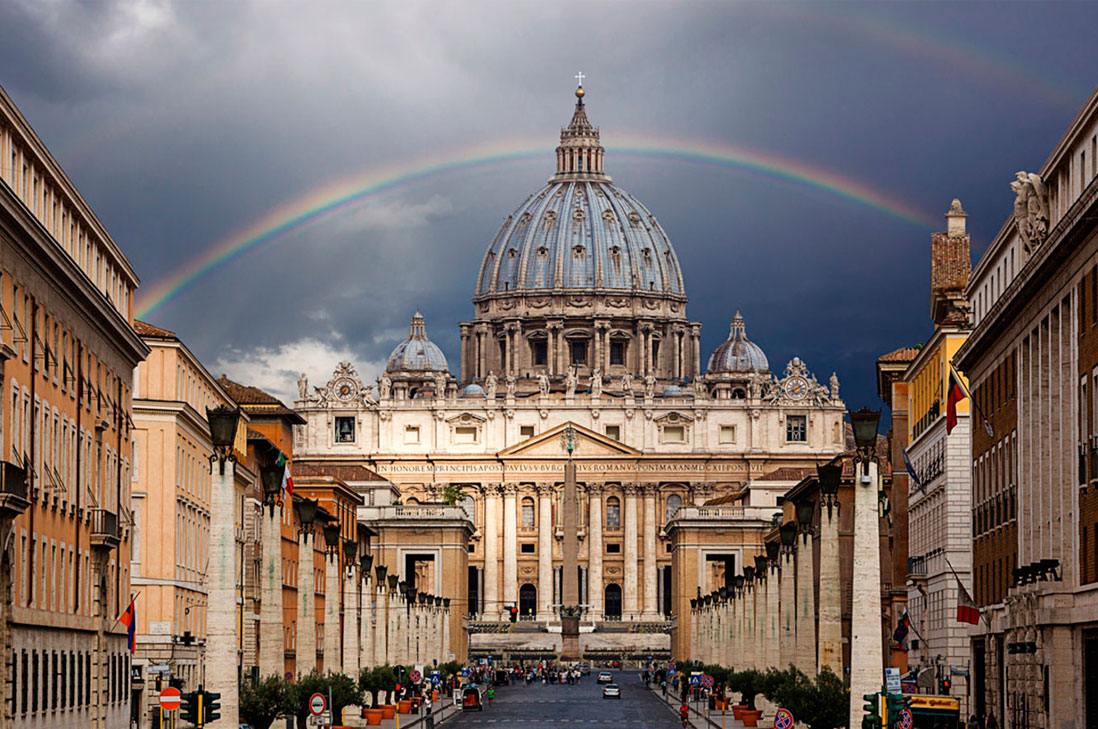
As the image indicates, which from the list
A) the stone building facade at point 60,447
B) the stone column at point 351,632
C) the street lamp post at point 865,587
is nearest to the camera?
the street lamp post at point 865,587

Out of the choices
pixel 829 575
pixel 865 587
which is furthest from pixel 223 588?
pixel 829 575

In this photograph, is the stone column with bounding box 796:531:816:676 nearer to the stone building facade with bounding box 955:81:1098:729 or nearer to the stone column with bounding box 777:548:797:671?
the stone building facade with bounding box 955:81:1098:729

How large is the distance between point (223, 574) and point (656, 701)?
2818 inches

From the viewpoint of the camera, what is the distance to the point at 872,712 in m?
36.0

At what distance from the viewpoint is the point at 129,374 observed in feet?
202

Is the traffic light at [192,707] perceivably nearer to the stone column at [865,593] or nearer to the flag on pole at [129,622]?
the stone column at [865,593]

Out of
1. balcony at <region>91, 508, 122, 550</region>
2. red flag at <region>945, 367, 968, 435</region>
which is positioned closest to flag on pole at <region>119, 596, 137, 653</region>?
balcony at <region>91, 508, 122, 550</region>

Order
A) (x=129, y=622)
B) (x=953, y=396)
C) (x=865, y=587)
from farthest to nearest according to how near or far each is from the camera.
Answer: (x=953, y=396) → (x=129, y=622) → (x=865, y=587)

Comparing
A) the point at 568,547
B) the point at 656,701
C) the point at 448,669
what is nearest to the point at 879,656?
the point at 656,701

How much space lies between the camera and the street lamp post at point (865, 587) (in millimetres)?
38438

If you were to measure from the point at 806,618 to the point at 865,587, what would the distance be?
16.4 meters

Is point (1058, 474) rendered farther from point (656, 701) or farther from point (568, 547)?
point (568, 547)

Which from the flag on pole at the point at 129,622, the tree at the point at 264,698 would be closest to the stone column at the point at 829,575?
the tree at the point at 264,698

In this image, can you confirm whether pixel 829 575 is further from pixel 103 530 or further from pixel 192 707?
pixel 103 530
